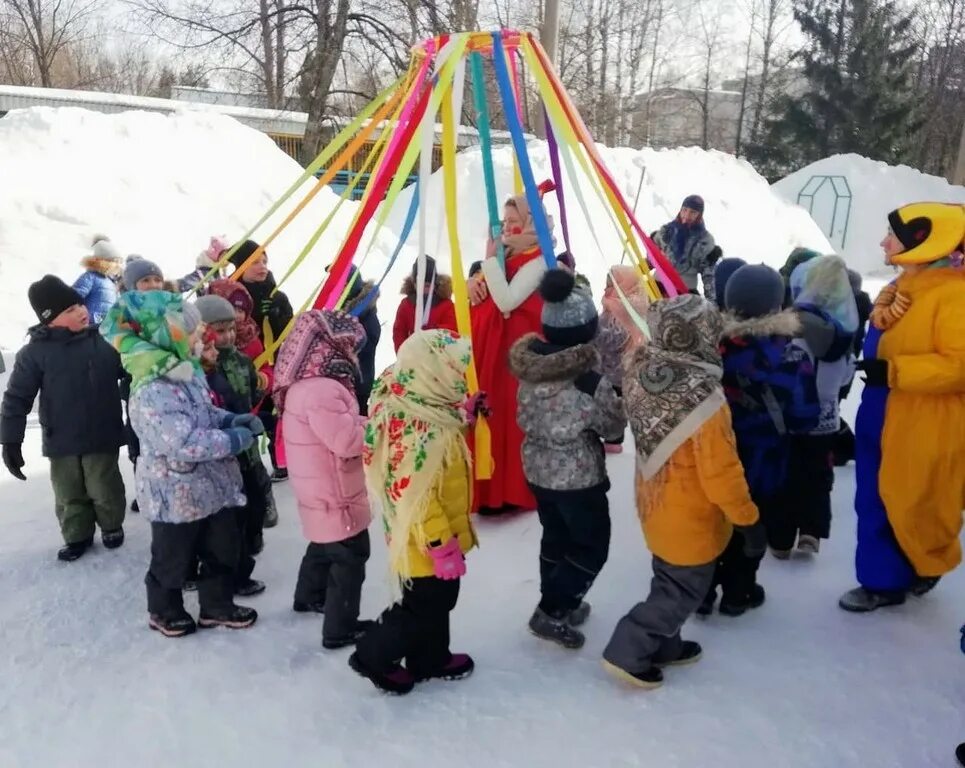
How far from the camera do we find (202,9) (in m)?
15.4

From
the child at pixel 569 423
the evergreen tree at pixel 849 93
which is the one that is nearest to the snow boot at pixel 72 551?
the child at pixel 569 423

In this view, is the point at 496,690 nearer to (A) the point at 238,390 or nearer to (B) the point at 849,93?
(A) the point at 238,390

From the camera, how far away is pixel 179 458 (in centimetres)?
296

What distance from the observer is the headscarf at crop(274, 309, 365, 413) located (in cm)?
286

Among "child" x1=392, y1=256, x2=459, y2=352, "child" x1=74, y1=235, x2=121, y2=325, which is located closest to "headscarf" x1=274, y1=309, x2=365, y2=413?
"child" x1=392, y1=256, x2=459, y2=352

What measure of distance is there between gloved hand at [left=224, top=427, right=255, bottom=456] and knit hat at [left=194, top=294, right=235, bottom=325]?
69 cm

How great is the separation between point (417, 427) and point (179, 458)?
104 cm

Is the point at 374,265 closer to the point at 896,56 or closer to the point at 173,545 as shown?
the point at 173,545

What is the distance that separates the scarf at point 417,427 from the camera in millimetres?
2521

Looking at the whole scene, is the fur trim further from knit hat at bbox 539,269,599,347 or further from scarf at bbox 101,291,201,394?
scarf at bbox 101,291,201,394

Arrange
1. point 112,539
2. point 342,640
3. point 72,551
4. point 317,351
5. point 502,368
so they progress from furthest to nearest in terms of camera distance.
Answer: point 502,368 < point 112,539 < point 72,551 < point 342,640 < point 317,351

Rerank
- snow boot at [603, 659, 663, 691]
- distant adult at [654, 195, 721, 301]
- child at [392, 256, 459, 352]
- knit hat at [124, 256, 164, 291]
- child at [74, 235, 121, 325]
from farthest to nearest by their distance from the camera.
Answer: distant adult at [654, 195, 721, 301], child at [74, 235, 121, 325], child at [392, 256, 459, 352], knit hat at [124, 256, 164, 291], snow boot at [603, 659, 663, 691]

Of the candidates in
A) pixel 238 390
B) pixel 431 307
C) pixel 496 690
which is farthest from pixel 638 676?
pixel 431 307

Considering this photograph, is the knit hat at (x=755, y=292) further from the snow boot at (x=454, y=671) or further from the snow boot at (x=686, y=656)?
the snow boot at (x=454, y=671)
